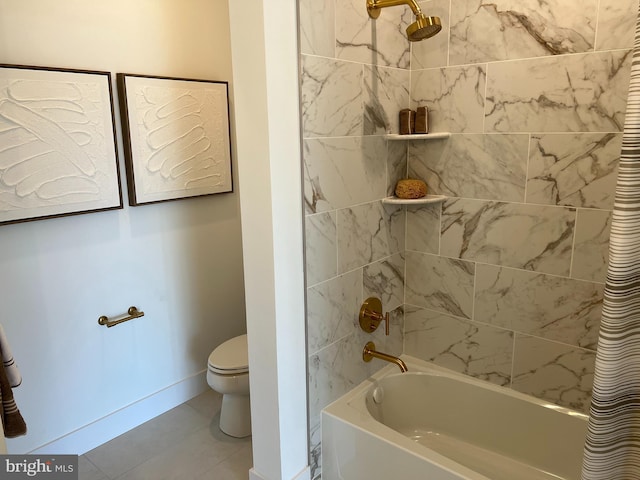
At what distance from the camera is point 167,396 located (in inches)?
104

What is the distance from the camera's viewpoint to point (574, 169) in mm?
1709

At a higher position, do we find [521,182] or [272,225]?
[521,182]

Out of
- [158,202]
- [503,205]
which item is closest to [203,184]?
[158,202]

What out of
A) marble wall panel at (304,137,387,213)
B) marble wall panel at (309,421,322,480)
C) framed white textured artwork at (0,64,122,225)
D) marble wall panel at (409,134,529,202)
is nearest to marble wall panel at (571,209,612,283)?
marble wall panel at (409,134,529,202)

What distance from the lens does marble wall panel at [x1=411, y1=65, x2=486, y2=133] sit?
1.90 meters

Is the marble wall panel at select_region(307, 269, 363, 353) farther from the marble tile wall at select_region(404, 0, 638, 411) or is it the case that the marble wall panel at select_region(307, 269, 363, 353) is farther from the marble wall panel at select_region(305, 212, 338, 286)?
the marble tile wall at select_region(404, 0, 638, 411)

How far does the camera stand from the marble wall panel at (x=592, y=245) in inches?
66.3

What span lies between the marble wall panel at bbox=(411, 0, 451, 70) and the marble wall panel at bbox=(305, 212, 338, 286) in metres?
0.82

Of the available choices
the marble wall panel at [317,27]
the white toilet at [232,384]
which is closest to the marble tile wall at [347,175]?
the marble wall panel at [317,27]

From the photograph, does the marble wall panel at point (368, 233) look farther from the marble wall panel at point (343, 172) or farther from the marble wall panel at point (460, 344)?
the marble wall panel at point (460, 344)

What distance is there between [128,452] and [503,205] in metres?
2.12

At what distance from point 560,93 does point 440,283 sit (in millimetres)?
931

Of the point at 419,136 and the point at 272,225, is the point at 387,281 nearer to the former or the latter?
the point at 419,136

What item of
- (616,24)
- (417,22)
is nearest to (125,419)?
(417,22)
